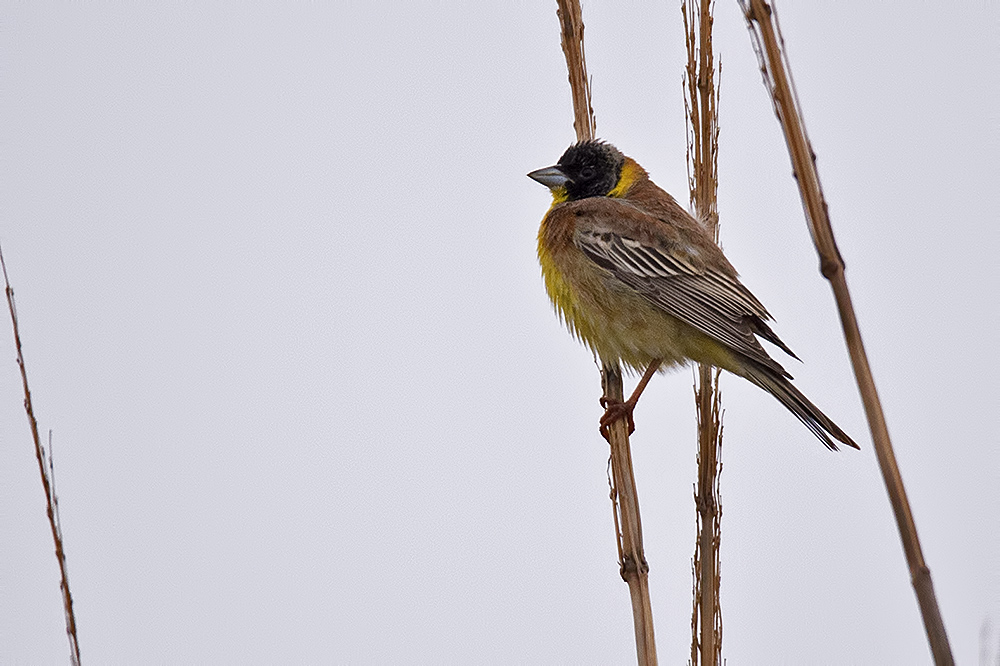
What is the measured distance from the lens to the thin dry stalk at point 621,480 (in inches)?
98.0

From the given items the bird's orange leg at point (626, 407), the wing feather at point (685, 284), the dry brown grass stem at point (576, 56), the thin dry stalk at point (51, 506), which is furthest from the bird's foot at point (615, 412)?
the thin dry stalk at point (51, 506)

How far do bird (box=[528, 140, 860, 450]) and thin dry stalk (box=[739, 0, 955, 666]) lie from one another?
281 cm

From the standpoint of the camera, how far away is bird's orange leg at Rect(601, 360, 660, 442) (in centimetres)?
395

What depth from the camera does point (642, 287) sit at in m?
4.58

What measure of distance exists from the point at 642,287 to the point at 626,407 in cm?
71

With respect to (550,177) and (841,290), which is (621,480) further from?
(550,177)

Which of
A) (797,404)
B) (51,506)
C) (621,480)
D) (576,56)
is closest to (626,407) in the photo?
(797,404)

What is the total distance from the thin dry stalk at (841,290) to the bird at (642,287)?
9.22 ft

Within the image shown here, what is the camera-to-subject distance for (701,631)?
2596mm

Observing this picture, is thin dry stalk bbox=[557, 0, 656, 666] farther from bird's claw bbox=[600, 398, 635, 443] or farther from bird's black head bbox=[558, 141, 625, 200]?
bird's black head bbox=[558, 141, 625, 200]

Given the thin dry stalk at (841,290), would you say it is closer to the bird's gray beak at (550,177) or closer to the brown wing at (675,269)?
the brown wing at (675,269)

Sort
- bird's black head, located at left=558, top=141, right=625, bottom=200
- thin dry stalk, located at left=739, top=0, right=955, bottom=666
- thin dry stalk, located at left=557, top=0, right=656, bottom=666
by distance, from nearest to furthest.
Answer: thin dry stalk, located at left=739, top=0, right=955, bottom=666 < thin dry stalk, located at left=557, top=0, right=656, bottom=666 < bird's black head, located at left=558, top=141, right=625, bottom=200

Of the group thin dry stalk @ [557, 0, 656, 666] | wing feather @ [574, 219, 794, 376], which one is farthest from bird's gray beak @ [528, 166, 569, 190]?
thin dry stalk @ [557, 0, 656, 666]

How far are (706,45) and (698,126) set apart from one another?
0.25m
